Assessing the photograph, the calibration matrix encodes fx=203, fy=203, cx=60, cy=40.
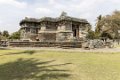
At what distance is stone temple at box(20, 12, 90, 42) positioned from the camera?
42.7 metres

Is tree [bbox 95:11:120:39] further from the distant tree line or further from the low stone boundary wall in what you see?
the low stone boundary wall

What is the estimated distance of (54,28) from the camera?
46062 mm

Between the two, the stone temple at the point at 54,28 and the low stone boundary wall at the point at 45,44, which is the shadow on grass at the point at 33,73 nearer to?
the low stone boundary wall at the point at 45,44

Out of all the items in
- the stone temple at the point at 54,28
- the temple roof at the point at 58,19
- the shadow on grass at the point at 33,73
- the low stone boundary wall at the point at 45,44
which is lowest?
the shadow on grass at the point at 33,73

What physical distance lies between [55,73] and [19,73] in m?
2.27

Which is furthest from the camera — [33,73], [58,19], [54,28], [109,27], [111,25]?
[109,27]

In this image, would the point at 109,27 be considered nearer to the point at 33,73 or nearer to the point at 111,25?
the point at 111,25

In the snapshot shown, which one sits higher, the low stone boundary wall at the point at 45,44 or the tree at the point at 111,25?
the tree at the point at 111,25

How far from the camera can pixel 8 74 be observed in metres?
12.4

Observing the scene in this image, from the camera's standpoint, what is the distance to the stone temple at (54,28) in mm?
42688

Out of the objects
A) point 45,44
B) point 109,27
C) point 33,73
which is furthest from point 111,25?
point 33,73

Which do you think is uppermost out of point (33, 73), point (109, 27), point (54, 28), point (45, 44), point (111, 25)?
point (111, 25)

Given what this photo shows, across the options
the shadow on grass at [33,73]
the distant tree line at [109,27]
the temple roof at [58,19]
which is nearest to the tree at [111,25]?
the distant tree line at [109,27]

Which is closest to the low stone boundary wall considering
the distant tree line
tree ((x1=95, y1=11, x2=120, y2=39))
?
the distant tree line
